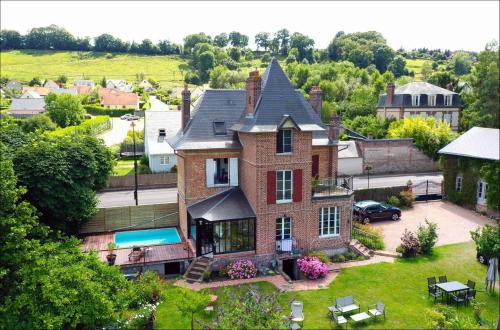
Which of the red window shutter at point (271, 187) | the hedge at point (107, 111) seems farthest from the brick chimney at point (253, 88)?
the hedge at point (107, 111)

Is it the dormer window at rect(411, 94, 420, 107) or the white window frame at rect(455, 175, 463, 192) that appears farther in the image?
the dormer window at rect(411, 94, 420, 107)

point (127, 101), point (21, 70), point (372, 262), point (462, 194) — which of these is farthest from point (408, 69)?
point (21, 70)

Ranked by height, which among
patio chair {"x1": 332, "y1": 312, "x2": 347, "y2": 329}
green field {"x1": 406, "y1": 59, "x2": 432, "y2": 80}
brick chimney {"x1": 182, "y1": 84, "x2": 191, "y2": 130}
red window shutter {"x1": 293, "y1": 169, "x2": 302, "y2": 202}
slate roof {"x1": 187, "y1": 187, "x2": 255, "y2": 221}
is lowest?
patio chair {"x1": 332, "y1": 312, "x2": 347, "y2": 329}

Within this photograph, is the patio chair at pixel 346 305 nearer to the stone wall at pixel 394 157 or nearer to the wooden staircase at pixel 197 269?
Result: the wooden staircase at pixel 197 269

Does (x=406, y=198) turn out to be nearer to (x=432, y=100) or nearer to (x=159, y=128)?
(x=159, y=128)

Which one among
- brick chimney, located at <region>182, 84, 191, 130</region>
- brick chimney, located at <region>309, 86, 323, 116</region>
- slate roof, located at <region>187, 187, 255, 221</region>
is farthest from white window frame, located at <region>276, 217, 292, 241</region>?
brick chimney, located at <region>309, 86, 323, 116</region>

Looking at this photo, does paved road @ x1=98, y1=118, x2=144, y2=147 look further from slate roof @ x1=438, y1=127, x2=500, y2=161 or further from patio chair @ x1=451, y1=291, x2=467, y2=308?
patio chair @ x1=451, y1=291, x2=467, y2=308

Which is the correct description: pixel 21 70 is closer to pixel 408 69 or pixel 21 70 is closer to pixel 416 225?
pixel 408 69
